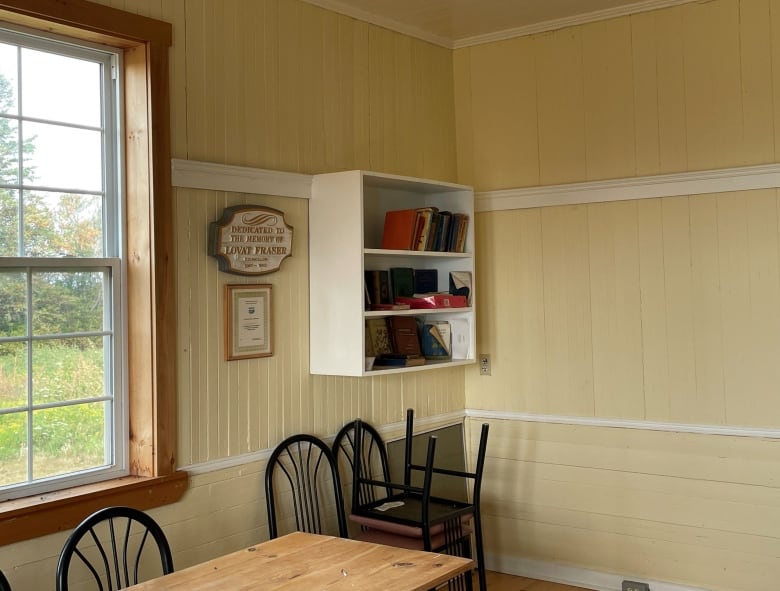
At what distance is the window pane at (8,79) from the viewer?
291cm

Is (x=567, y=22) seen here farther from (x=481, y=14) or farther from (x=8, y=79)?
(x=8, y=79)

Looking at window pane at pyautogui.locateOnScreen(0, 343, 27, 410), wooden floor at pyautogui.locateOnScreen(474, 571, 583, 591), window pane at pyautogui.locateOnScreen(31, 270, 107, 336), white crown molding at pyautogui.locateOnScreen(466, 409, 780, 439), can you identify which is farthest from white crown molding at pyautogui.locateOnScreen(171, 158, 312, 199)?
wooden floor at pyautogui.locateOnScreen(474, 571, 583, 591)

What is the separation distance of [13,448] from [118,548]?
528 mm

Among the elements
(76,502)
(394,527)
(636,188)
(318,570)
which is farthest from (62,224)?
(636,188)

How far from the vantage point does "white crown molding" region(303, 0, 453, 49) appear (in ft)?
13.2

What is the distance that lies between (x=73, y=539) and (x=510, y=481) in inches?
106

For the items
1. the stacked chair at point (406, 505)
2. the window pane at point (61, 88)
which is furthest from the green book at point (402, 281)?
the window pane at point (61, 88)

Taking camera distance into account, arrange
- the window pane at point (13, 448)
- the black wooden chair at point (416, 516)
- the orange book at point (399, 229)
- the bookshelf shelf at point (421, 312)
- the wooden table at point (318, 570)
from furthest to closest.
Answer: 1. the orange book at point (399, 229)
2. the bookshelf shelf at point (421, 312)
3. the black wooden chair at point (416, 516)
4. the window pane at point (13, 448)
5. the wooden table at point (318, 570)

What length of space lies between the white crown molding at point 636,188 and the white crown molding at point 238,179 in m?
1.32

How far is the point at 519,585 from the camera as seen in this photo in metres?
4.47

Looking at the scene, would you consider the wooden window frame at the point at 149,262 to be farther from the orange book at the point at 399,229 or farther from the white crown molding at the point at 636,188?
the white crown molding at the point at 636,188

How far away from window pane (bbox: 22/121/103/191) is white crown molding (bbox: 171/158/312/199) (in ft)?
0.96

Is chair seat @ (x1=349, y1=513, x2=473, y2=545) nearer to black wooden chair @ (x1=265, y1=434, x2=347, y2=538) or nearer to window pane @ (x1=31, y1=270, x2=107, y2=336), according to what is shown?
black wooden chair @ (x1=265, y1=434, x2=347, y2=538)

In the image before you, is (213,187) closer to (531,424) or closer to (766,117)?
(531,424)
